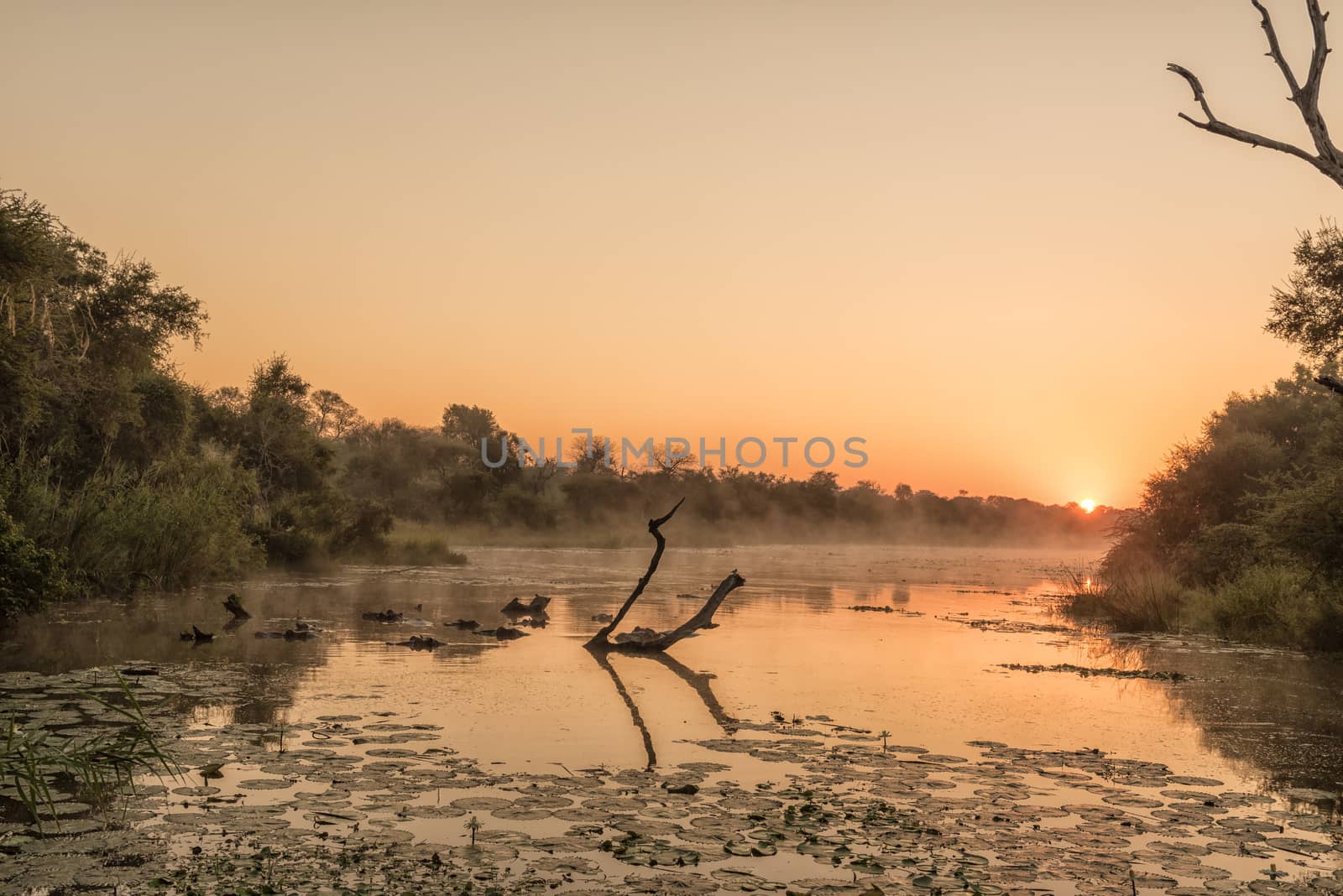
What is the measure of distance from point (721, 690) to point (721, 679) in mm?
1105

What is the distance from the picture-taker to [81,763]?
6.67m

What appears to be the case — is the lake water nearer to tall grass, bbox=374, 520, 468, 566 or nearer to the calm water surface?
the calm water surface

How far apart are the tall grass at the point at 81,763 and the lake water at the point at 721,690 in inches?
21.9

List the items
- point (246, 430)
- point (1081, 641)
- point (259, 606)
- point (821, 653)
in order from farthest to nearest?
point (246, 430) → point (259, 606) → point (1081, 641) → point (821, 653)

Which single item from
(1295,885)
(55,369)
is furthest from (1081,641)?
(55,369)

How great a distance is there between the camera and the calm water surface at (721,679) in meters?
11.4

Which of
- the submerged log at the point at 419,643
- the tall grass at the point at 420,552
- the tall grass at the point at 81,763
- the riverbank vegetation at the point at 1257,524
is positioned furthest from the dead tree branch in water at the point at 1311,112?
the tall grass at the point at 420,552

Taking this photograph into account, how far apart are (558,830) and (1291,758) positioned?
7387 mm

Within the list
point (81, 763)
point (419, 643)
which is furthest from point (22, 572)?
point (81, 763)

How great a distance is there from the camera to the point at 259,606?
2447 centimetres

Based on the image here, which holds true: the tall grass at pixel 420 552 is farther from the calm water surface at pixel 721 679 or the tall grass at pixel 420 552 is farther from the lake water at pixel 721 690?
the lake water at pixel 721 690

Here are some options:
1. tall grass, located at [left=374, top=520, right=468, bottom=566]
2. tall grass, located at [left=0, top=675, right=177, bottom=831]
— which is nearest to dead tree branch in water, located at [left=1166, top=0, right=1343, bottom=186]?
tall grass, located at [left=0, top=675, right=177, bottom=831]

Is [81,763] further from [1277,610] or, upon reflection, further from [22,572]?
[1277,610]

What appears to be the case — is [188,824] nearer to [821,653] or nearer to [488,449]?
[821,653]
